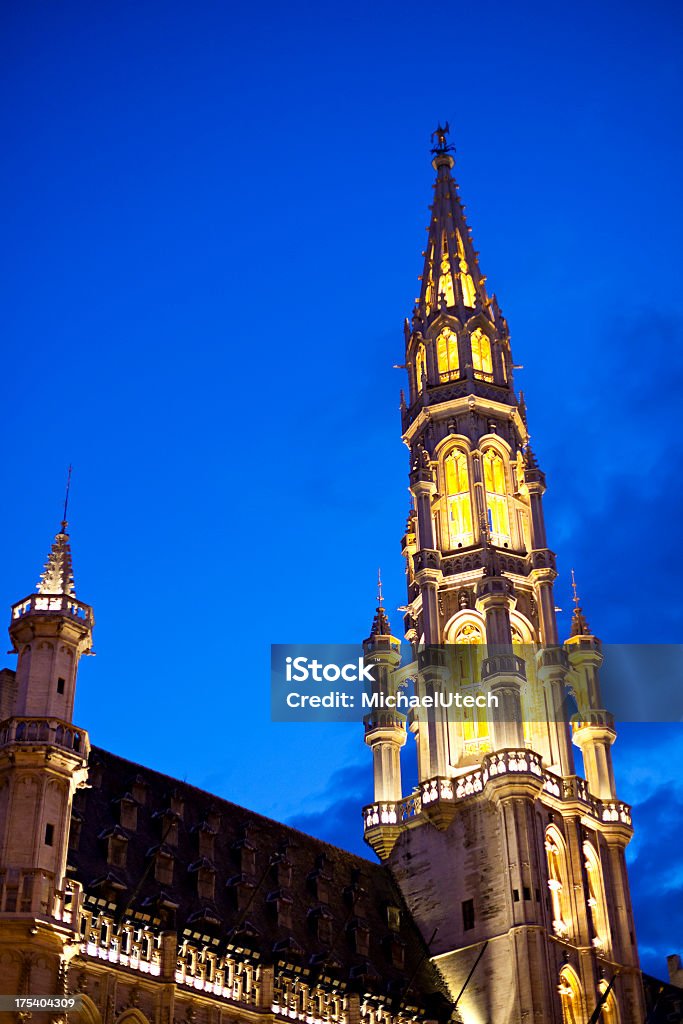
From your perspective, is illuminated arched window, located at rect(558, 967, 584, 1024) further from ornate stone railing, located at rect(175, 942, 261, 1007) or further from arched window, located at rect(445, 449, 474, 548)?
arched window, located at rect(445, 449, 474, 548)

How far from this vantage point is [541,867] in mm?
71500

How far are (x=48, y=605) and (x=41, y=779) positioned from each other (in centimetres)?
698

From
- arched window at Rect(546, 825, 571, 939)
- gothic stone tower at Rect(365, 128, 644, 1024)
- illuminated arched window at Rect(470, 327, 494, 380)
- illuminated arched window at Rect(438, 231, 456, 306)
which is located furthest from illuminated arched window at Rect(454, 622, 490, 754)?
illuminated arched window at Rect(438, 231, 456, 306)

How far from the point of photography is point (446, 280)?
96.4 metres

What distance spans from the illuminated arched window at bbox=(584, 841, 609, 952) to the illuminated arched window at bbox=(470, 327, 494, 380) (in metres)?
30.4

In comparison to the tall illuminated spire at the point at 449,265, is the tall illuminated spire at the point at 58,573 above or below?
below

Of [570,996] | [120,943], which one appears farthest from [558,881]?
[120,943]

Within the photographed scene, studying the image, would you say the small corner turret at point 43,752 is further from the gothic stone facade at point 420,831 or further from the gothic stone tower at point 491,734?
the gothic stone tower at point 491,734

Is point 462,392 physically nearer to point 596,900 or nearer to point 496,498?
point 496,498

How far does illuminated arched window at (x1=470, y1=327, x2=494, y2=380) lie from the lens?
93.0 m

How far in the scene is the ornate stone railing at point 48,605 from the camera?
5528cm

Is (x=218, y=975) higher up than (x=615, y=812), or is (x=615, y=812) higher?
(x=615, y=812)

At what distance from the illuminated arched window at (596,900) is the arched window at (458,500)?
18.9m

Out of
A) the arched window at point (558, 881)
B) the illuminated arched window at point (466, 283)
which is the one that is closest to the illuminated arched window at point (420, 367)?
the illuminated arched window at point (466, 283)
